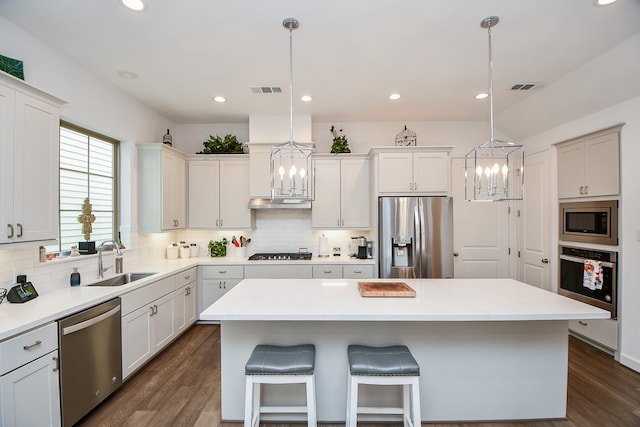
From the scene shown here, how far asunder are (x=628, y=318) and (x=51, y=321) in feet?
15.7

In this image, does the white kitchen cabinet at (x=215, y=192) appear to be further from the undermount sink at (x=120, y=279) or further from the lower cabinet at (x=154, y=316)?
the undermount sink at (x=120, y=279)

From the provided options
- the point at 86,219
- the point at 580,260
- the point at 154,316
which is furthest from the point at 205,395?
the point at 580,260

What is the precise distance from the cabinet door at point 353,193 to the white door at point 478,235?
1.37 m

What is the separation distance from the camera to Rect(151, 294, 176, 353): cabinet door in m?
2.92

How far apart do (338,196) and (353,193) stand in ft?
0.73

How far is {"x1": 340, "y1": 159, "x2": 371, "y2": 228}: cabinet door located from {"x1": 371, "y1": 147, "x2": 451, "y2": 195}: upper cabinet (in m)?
0.38

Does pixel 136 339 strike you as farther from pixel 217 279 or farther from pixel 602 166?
pixel 602 166

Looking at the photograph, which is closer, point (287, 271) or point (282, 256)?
point (287, 271)

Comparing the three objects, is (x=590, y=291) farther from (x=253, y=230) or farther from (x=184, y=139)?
(x=184, y=139)

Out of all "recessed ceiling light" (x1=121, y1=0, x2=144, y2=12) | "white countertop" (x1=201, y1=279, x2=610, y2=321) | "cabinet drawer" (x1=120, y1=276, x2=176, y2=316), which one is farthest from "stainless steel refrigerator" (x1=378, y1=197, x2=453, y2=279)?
"recessed ceiling light" (x1=121, y1=0, x2=144, y2=12)

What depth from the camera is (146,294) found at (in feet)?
9.09

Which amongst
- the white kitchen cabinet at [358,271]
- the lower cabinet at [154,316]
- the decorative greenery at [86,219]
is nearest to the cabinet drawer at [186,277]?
the lower cabinet at [154,316]

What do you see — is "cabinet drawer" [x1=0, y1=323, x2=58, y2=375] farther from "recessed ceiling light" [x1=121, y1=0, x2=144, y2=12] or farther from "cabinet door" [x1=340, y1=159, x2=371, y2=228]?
"cabinet door" [x1=340, y1=159, x2=371, y2=228]

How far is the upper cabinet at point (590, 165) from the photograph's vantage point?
2.96m
